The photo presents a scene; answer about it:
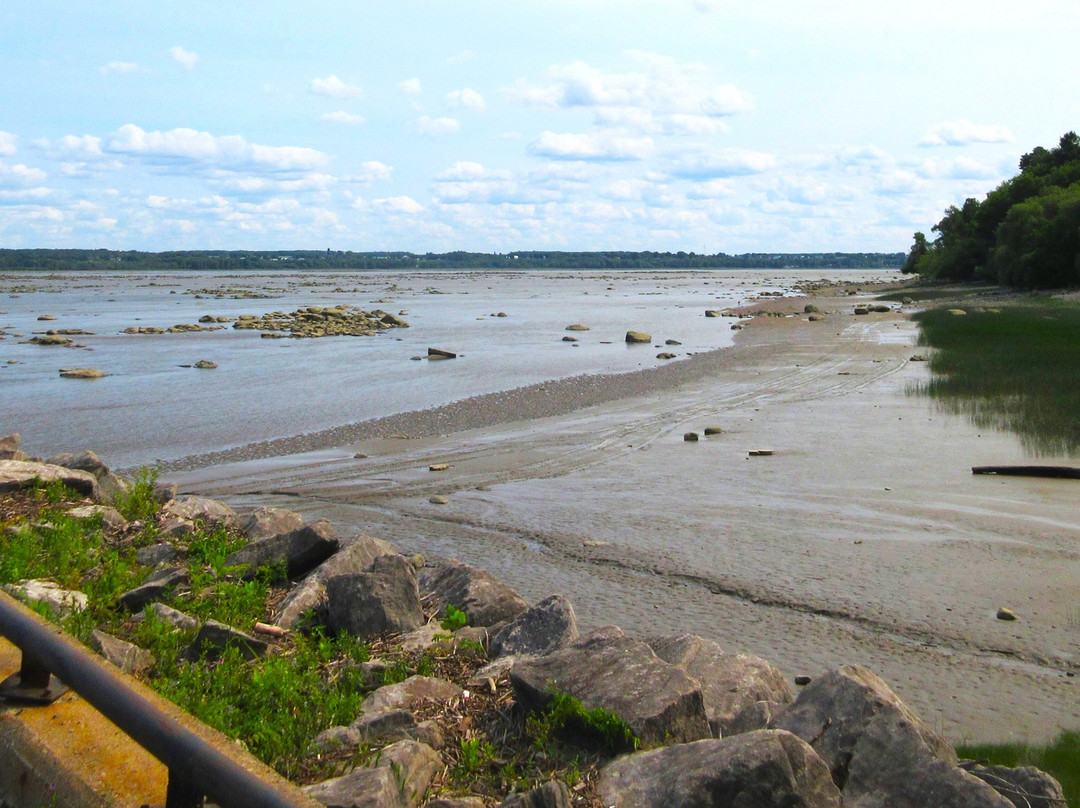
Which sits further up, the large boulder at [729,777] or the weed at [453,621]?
the large boulder at [729,777]

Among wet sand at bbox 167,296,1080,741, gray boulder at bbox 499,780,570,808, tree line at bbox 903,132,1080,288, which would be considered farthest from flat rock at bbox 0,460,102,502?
tree line at bbox 903,132,1080,288

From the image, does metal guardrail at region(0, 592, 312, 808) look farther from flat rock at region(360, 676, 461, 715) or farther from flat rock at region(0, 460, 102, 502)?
flat rock at region(0, 460, 102, 502)

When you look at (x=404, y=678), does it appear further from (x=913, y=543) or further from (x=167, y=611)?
(x=913, y=543)

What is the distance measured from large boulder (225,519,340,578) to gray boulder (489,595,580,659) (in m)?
2.68

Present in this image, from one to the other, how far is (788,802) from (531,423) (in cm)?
1696

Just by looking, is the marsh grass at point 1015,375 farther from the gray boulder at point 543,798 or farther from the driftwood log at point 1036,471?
the gray boulder at point 543,798

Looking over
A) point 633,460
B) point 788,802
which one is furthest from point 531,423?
point 788,802

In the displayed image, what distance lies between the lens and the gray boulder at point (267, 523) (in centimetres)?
977

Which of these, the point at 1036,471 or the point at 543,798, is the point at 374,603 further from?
the point at 1036,471

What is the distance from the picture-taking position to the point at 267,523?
32.6ft

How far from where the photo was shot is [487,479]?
15703 mm

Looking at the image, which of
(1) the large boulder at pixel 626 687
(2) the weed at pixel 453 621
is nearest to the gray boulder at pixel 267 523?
(2) the weed at pixel 453 621

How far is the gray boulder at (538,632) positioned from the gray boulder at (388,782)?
1734 mm

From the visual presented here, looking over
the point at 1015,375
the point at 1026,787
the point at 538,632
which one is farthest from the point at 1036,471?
the point at 1015,375
